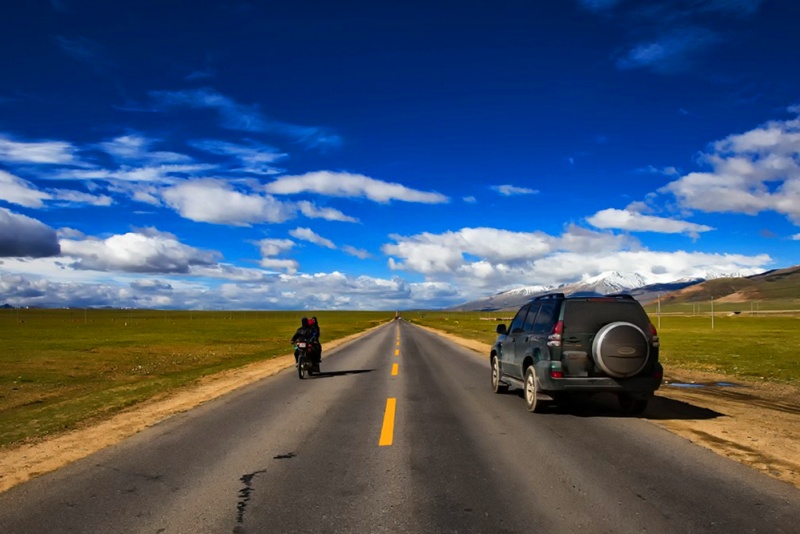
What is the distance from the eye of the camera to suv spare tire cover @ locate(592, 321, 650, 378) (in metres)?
8.82

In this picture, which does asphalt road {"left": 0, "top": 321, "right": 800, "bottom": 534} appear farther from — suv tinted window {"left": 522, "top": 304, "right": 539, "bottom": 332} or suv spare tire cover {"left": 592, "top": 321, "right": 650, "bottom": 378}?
suv tinted window {"left": 522, "top": 304, "right": 539, "bottom": 332}

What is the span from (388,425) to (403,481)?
2976 millimetres

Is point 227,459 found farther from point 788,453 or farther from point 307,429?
point 788,453

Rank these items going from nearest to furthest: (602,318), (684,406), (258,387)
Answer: (602,318), (684,406), (258,387)

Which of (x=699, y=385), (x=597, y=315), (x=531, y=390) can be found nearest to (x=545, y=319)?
(x=597, y=315)

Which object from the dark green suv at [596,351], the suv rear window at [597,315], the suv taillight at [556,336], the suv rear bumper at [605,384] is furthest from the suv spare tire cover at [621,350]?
the suv taillight at [556,336]

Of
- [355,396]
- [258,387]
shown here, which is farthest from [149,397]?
[355,396]

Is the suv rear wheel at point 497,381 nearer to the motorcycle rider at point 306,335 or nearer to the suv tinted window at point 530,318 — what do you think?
the suv tinted window at point 530,318

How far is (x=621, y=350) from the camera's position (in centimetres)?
883

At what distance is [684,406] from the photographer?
34.8ft

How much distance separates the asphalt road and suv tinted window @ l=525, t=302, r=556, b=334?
1589 mm

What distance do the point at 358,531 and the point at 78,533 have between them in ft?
7.60

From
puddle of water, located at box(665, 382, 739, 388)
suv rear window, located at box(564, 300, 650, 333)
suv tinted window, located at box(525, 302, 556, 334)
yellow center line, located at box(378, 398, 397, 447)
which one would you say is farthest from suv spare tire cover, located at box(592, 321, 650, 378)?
puddle of water, located at box(665, 382, 739, 388)

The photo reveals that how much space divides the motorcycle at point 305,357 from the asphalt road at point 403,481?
633cm
